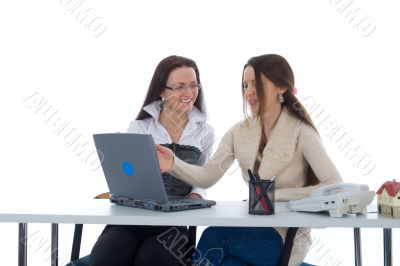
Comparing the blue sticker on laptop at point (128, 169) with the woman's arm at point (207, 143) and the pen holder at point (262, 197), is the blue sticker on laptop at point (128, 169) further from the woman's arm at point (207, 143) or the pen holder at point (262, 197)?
the woman's arm at point (207, 143)

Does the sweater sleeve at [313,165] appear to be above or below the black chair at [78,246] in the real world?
above

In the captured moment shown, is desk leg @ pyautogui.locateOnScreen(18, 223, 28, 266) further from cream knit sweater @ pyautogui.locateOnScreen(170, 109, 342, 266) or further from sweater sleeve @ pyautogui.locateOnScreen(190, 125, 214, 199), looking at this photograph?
sweater sleeve @ pyautogui.locateOnScreen(190, 125, 214, 199)

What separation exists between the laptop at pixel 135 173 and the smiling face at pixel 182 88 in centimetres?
68

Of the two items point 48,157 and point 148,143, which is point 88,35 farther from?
point 148,143

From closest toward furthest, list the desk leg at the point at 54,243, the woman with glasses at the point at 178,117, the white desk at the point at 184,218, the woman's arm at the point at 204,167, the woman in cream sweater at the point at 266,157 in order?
the white desk at the point at 184,218 < the woman in cream sweater at the point at 266,157 < the desk leg at the point at 54,243 < the woman's arm at the point at 204,167 < the woman with glasses at the point at 178,117

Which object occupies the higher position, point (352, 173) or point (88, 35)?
point (88, 35)

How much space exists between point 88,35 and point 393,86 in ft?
7.19

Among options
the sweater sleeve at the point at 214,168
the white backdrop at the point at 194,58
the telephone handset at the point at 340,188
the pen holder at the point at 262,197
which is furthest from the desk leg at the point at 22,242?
the white backdrop at the point at 194,58

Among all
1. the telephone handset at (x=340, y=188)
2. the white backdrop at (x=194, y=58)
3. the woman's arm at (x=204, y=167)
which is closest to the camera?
the telephone handset at (x=340, y=188)

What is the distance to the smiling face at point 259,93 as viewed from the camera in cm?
202

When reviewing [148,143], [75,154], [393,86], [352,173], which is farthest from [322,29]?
[148,143]

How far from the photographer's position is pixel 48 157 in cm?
358

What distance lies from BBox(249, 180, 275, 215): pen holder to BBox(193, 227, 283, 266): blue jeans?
6.4 inches

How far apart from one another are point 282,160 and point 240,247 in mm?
420
